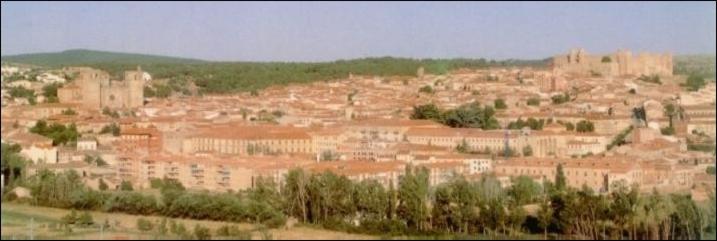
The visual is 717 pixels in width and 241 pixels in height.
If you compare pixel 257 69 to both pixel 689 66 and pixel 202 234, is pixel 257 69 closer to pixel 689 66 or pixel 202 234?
pixel 689 66

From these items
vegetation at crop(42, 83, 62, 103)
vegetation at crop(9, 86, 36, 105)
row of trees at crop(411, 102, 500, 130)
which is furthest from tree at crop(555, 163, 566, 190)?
vegetation at crop(42, 83, 62, 103)

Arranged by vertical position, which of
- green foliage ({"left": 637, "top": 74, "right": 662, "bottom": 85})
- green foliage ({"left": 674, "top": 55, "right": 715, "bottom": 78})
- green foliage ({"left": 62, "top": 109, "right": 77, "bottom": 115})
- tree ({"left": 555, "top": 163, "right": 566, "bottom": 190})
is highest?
green foliage ({"left": 674, "top": 55, "right": 715, "bottom": 78})

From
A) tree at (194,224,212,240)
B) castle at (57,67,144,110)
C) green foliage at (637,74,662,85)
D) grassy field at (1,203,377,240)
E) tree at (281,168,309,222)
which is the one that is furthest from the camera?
green foliage at (637,74,662,85)

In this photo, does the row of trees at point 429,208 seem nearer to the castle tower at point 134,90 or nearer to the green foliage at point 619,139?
the green foliage at point 619,139

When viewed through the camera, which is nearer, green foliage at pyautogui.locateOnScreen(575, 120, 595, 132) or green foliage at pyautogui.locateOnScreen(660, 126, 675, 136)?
green foliage at pyautogui.locateOnScreen(660, 126, 675, 136)

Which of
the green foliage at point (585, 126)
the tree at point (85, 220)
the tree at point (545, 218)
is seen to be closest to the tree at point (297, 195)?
the tree at point (85, 220)

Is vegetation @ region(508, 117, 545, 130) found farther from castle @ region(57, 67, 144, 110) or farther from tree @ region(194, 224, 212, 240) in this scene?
tree @ region(194, 224, 212, 240)

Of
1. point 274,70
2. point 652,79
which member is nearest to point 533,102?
point 652,79

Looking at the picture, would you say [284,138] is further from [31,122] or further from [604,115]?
[604,115]
